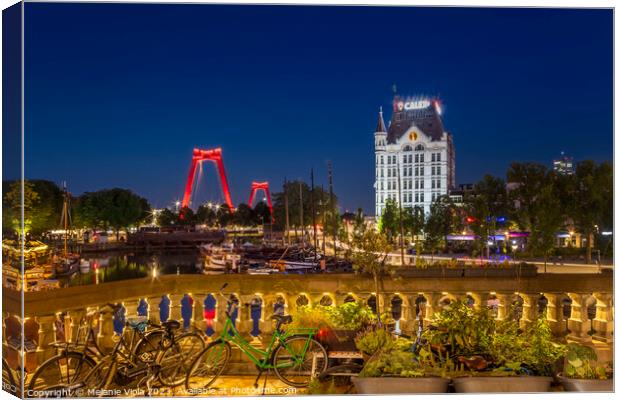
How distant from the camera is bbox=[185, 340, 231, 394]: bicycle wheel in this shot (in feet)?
15.7

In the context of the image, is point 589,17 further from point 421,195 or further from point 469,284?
point 421,195

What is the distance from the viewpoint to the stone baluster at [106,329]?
477cm

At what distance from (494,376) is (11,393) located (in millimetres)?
3896

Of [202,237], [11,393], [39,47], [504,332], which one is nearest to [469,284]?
[504,332]

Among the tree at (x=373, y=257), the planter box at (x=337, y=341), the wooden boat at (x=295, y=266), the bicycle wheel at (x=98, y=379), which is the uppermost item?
the tree at (x=373, y=257)

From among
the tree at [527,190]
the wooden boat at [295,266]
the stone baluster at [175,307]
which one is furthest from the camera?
the wooden boat at [295,266]

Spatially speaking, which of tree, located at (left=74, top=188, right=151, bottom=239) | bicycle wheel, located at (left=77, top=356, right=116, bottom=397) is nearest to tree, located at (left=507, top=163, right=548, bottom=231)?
bicycle wheel, located at (left=77, top=356, right=116, bottom=397)

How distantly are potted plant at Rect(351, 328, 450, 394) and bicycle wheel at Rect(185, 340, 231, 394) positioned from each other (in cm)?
111

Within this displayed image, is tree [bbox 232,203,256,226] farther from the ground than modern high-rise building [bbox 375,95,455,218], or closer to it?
closer to it

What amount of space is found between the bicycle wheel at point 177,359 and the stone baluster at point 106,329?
0.45m

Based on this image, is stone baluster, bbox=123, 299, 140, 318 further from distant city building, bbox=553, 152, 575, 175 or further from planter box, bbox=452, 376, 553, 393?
distant city building, bbox=553, 152, 575, 175

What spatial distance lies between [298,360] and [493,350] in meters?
1.64

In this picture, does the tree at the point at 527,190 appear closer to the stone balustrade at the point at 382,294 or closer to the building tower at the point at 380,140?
the building tower at the point at 380,140

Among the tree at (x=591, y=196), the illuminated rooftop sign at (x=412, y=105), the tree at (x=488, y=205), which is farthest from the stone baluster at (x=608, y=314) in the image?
the tree at (x=488, y=205)
